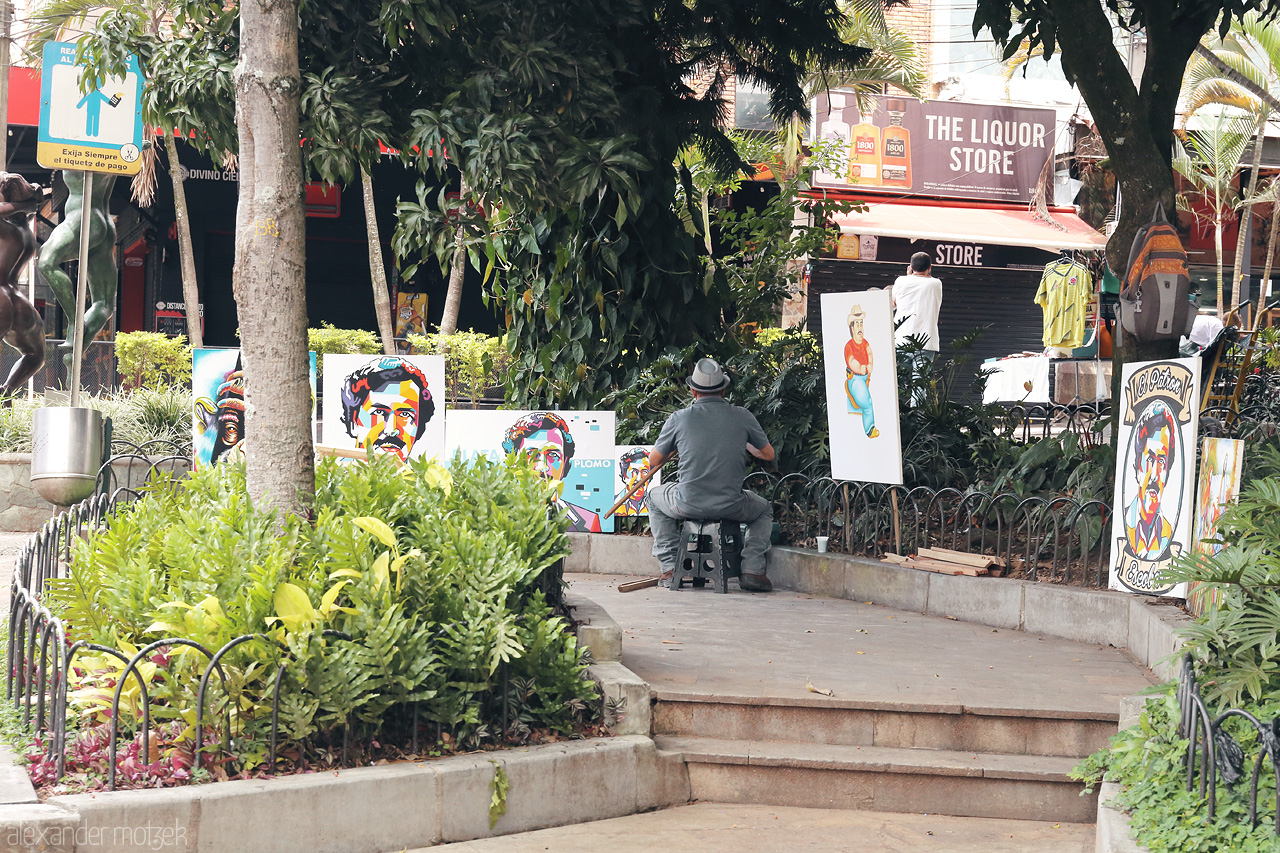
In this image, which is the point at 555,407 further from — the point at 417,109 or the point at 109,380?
the point at 109,380

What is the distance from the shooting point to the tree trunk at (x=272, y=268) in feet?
17.1

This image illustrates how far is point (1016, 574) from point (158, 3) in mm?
13895

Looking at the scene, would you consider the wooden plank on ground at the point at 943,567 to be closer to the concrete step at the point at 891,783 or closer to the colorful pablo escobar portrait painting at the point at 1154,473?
the colorful pablo escobar portrait painting at the point at 1154,473

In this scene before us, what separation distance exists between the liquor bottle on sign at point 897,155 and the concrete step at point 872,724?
1582 centimetres

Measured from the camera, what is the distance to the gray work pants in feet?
27.1

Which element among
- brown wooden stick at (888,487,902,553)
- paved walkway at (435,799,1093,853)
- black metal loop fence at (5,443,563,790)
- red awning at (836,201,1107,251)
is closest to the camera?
black metal loop fence at (5,443,563,790)

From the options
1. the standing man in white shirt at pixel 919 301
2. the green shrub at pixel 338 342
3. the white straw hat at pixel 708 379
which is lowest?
the white straw hat at pixel 708 379

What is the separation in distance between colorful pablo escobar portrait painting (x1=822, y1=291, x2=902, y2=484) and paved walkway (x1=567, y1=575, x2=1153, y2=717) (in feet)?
3.24

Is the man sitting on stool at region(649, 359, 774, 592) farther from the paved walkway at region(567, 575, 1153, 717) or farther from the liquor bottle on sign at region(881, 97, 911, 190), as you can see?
the liquor bottle on sign at region(881, 97, 911, 190)

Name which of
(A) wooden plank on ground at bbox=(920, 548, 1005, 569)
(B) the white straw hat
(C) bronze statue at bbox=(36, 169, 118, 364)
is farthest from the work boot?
(C) bronze statue at bbox=(36, 169, 118, 364)

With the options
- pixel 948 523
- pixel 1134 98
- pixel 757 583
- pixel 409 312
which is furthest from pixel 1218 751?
pixel 409 312

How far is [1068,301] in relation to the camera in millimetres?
14492

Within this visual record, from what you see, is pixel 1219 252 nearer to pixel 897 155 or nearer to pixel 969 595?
pixel 897 155

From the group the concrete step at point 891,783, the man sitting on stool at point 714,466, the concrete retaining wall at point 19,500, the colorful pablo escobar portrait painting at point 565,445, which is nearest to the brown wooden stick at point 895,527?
the man sitting on stool at point 714,466
